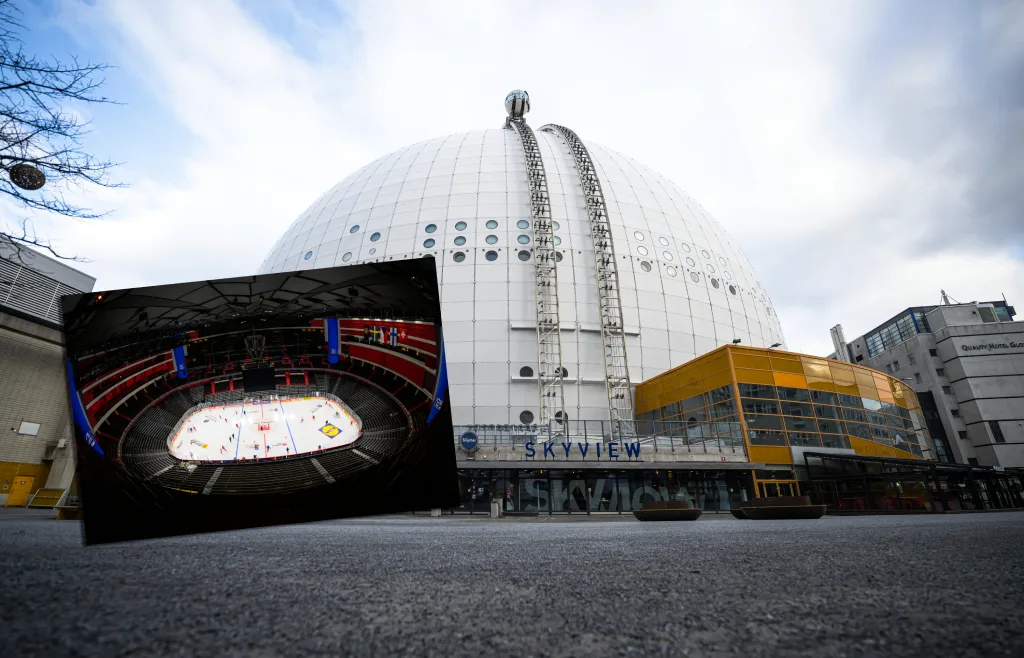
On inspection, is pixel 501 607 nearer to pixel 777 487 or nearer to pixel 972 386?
pixel 777 487

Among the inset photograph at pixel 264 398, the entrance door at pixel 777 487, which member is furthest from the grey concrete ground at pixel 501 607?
the entrance door at pixel 777 487

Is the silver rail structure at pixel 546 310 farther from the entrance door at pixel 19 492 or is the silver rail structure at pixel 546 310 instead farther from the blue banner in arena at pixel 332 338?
the entrance door at pixel 19 492

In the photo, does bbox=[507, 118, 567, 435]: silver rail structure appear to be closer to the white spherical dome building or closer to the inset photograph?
the white spherical dome building

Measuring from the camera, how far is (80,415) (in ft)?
10.8

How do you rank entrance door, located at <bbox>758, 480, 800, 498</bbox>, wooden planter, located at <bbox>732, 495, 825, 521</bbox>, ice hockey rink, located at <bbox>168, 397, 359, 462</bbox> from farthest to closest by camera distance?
entrance door, located at <bbox>758, 480, 800, 498</bbox> < wooden planter, located at <bbox>732, 495, 825, 521</bbox> < ice hockey rink, located at <bbox>168, 397, 359, 462</bbox>

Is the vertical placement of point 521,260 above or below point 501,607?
above

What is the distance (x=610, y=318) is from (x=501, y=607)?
26.9 m

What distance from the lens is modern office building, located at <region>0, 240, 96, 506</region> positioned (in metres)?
21.3

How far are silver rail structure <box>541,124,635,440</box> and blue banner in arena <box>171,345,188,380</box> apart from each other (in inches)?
849

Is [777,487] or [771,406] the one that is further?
[771,406]

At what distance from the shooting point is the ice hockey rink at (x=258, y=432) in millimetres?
3502

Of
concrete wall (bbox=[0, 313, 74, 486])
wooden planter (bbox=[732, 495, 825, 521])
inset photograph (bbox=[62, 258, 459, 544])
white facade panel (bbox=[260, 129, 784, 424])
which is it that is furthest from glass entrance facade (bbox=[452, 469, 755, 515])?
concrete wall (bbox=[0, 313, 74, 486])

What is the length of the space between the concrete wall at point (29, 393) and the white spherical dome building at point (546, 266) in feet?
44.4

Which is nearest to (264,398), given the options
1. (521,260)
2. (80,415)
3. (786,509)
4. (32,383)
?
(80,415)
